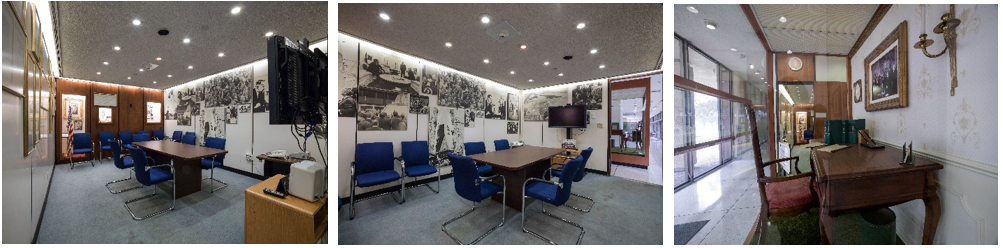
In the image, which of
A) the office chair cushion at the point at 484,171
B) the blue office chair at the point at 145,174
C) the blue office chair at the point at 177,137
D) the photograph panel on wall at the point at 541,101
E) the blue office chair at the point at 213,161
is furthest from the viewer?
the photograph panel on wall at the point at 541,101

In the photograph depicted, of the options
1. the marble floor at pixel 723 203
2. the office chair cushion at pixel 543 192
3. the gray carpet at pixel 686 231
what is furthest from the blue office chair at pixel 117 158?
the marble floor at pixel 723 203

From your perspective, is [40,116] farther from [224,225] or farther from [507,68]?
[507,68]

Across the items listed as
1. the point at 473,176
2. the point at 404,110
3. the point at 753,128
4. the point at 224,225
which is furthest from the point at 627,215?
the point at 224,225

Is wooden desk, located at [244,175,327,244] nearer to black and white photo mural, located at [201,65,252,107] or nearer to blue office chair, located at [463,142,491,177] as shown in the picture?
blue office chair, located at [463,142,491,177]

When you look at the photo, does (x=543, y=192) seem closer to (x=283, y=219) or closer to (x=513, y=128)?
(x=283, y=219)

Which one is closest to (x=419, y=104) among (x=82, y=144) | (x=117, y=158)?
(x=82, y=144)

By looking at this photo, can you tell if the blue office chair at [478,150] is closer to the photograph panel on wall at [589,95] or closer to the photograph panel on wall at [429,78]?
the photograph panel on wall at [429,78]

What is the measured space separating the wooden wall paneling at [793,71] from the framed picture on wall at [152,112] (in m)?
6.47

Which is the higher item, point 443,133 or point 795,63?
point 795,63

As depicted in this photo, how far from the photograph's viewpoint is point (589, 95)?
17.1ft

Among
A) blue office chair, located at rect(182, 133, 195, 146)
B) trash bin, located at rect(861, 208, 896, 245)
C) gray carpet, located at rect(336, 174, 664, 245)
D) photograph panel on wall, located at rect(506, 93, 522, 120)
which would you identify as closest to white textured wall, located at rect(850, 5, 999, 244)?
trash bin, located at rect(861, 208, 896, 245)

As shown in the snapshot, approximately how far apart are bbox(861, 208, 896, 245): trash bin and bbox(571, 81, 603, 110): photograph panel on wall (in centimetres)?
357

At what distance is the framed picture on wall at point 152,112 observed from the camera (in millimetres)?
3039

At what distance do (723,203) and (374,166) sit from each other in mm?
3570
